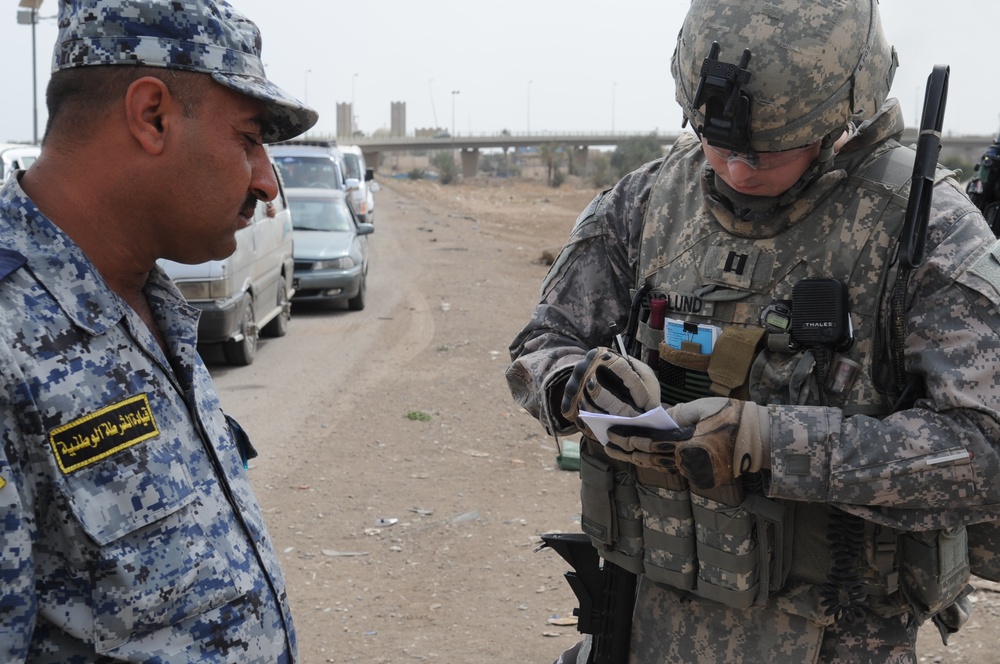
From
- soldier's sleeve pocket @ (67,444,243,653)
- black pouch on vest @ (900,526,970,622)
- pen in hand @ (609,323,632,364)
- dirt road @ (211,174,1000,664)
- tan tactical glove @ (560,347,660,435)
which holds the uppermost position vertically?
pen in hand @ (609,323,632,364)

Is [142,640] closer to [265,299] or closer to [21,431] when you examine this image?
[21,431]

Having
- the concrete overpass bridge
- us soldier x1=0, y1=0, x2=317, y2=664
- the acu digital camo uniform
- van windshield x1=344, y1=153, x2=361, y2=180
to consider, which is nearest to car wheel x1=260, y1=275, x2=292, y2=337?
the acu digital camo uniform

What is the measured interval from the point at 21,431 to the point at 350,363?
8024 millimetres

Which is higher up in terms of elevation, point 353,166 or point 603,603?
point 353,166

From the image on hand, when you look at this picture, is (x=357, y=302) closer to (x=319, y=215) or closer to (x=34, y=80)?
(x=319, y=215)

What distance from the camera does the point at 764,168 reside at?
2.28 meters

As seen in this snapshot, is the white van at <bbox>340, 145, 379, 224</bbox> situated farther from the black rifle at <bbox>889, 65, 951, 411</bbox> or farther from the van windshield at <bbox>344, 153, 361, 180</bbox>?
the black rifle at <bbox>889, 65, 951, 411</bbox>

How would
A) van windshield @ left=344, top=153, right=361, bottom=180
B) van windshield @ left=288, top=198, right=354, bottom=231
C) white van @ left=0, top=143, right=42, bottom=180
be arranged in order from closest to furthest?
white van @ left=0, top=143, right=42, bottom=180 < van windshield @ left=288, top=198, right=354, bottom=231 < van windshield @ left=344, top=153, right=361, bottom=180

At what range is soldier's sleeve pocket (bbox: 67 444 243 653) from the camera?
153cm

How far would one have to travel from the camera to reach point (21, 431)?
1.48 m

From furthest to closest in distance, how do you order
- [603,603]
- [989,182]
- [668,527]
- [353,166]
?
[353,166], [989,182], [603,603], [668,527]

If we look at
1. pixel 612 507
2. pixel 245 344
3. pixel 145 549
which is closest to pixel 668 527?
pixel 612 507

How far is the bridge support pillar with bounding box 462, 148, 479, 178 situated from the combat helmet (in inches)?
2864

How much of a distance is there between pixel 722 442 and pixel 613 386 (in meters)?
0.27
